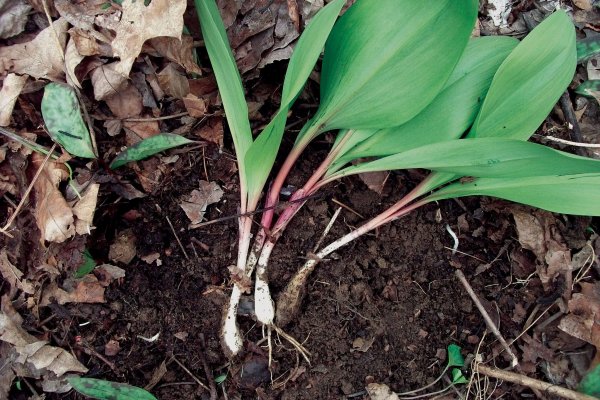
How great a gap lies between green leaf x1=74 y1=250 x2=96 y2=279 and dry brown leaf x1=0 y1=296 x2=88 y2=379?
0.17 meters

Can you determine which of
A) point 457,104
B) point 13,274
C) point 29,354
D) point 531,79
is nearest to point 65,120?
point 13,274

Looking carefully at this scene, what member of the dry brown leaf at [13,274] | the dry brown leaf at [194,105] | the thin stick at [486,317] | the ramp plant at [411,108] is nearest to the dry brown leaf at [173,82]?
the dry brown leaf at [194,105]

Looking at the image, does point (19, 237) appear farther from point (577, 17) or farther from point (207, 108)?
point (577, 17)

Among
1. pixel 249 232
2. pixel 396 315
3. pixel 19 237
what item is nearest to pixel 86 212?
pixel 19 237

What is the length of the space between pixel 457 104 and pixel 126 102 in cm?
75

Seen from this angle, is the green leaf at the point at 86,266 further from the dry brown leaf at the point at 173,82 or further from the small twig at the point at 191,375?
the dry brown leaf at the point at 173,82

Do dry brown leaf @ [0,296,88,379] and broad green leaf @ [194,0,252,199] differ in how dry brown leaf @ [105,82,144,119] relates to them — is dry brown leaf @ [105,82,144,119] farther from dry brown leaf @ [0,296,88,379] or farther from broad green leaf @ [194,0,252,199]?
dry brown leaf @ [0,296,88,379]

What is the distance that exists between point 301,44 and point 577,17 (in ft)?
2.77

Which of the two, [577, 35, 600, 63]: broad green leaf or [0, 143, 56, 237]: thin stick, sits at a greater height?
[577, 35, 600, 63]: broad green leaf

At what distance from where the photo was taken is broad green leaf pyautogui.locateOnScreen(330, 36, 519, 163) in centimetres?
114

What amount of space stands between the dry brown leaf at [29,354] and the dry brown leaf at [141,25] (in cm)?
61

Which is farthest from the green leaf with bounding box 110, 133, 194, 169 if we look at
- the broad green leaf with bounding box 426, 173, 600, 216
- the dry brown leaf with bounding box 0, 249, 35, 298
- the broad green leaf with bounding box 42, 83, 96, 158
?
the broad green leaf with bounding box 426, 173, 600, 216

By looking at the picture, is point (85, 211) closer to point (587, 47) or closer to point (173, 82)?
point (173, 82)

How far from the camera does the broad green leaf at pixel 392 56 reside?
101 cm
